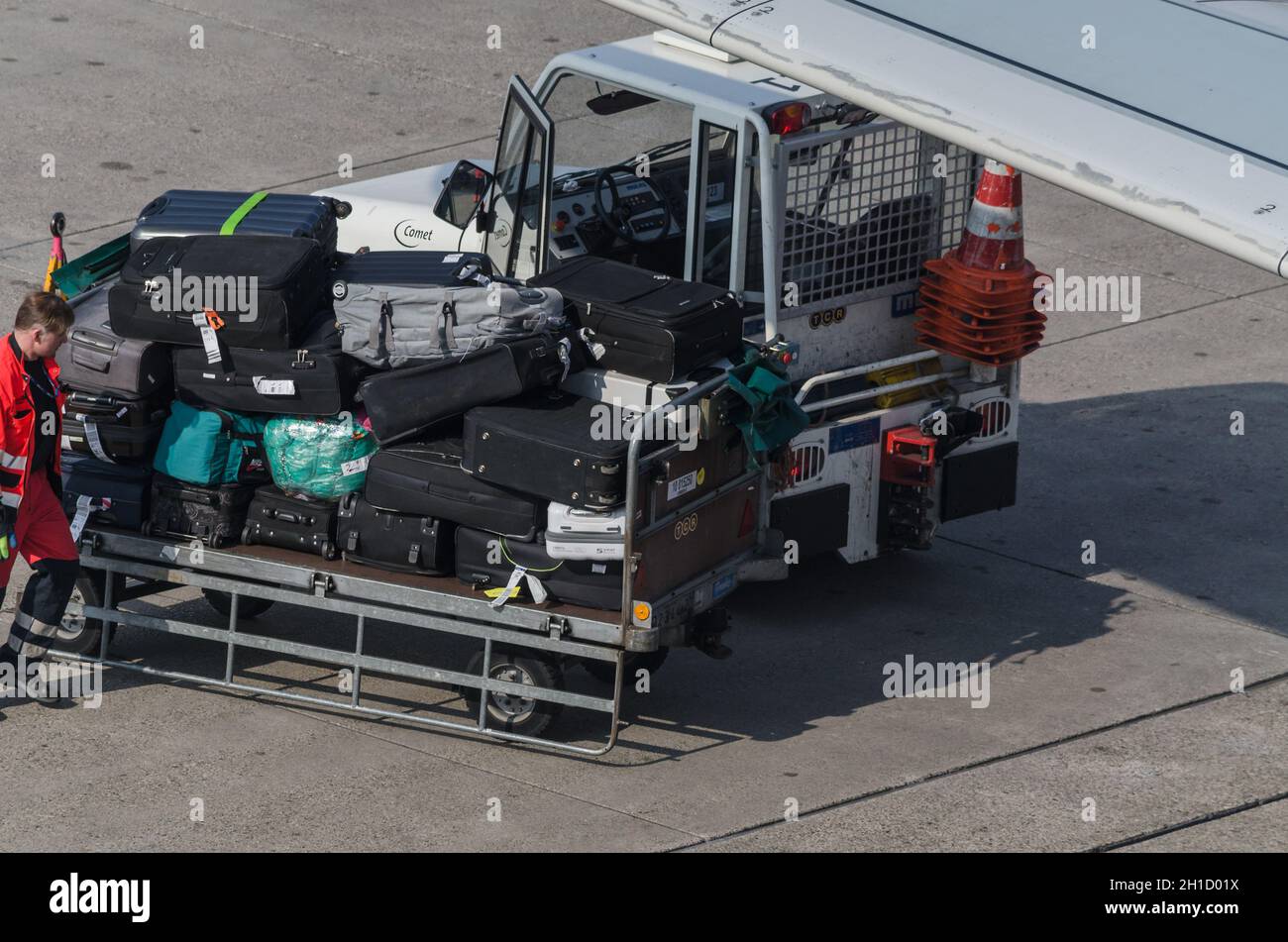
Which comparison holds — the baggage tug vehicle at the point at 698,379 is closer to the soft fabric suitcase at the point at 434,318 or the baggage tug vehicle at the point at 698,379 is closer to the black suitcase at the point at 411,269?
the soft fabric suitcase at the point at 434,318

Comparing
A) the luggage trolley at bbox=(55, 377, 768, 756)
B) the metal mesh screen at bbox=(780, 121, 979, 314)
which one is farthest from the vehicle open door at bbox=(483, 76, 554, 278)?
the luggage trolley at bbox=(55, 377, 768, 756)

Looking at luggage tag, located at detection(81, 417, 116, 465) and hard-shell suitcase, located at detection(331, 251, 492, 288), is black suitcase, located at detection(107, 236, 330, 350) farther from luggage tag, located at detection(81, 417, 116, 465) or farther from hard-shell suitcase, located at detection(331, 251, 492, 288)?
luggage tag, located at detection(81, 417, 116, 465)

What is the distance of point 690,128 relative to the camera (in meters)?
9.36

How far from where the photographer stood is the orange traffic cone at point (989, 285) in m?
9.42

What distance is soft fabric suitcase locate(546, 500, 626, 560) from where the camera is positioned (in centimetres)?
791

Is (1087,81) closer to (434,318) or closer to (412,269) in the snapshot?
(434,318)

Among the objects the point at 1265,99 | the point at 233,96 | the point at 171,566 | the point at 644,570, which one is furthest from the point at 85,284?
the point at 233,96

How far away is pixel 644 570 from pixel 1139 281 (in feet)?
26.9

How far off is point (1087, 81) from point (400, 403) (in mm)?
3124

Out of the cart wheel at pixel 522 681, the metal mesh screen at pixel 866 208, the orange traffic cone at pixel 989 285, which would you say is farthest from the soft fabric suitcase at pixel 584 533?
the orange traffic cone at pixel 989 285

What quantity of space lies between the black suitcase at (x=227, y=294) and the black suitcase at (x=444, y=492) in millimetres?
722

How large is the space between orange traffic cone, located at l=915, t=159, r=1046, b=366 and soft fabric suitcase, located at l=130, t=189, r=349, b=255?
3.02m

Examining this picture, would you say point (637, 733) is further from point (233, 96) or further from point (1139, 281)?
point (233, 96)

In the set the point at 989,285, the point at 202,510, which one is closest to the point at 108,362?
the point at 202,510
